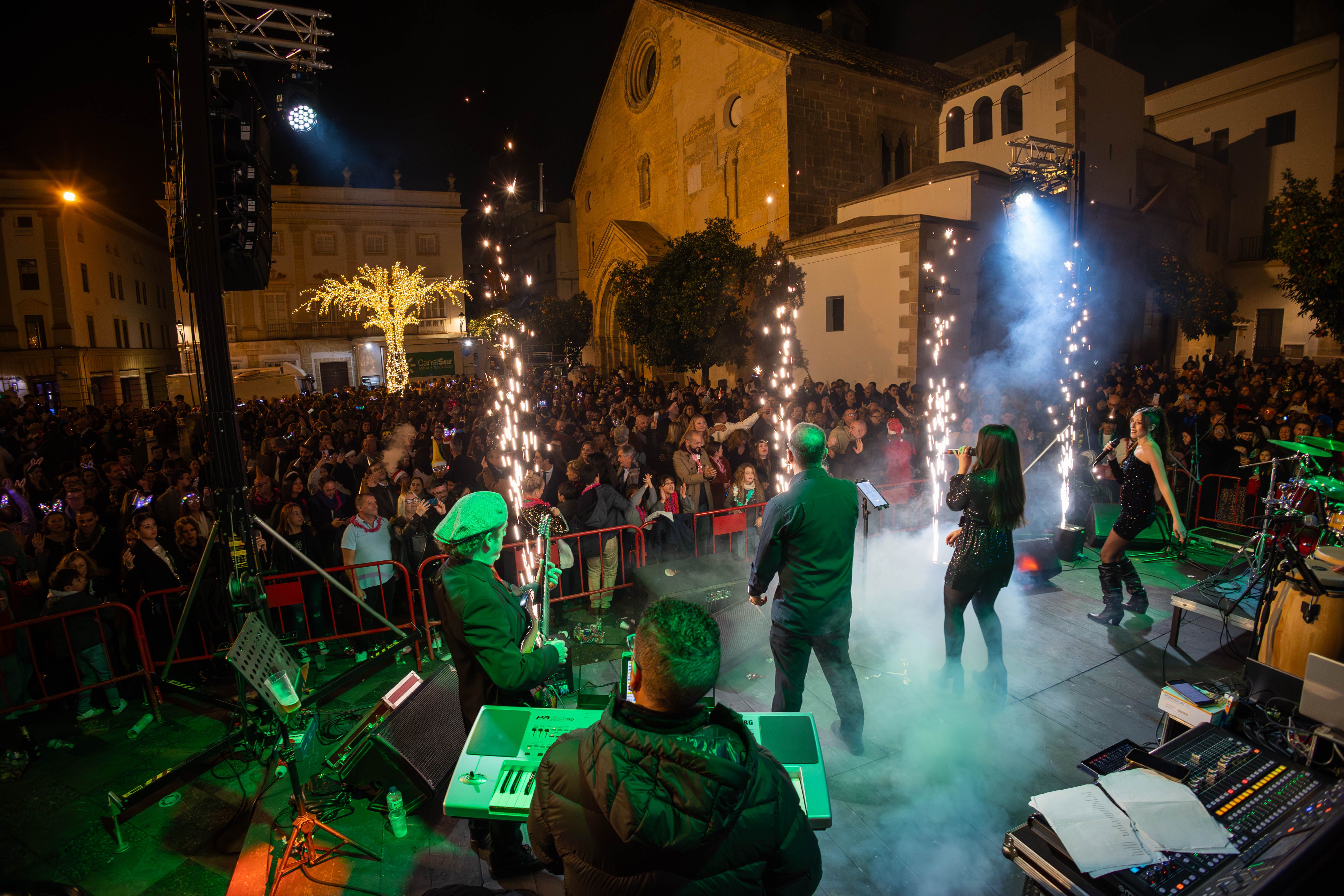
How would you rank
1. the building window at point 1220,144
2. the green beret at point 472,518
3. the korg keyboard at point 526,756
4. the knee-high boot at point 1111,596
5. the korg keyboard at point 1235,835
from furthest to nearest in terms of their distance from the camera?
the building window at point 1220,144 < the knee-high boot at point 1111,596 < the green beret at point 472,518 < the korg keyboard at point 526,756 < the korg keyboard at point 1235,835

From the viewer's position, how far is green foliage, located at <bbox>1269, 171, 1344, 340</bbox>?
16891mm

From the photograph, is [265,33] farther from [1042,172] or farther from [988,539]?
[1042,172]

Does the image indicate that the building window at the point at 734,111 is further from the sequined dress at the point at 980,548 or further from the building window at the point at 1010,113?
the sequined dress at the point at 980,548

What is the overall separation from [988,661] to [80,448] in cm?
1465

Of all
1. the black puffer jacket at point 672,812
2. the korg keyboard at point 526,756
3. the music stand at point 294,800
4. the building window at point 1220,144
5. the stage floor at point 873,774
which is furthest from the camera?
the building window at point 1220,144

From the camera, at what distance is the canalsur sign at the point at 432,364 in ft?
104

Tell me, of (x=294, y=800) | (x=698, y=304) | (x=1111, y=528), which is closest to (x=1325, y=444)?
(x=1111, y=528)

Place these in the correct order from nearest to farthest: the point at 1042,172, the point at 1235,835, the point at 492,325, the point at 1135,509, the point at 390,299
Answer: the point at 1235,835 < the point at 1135,509 < the point at 1042,172 < the point at 390,299 < the point at 492,325

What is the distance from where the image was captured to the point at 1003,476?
4223mm

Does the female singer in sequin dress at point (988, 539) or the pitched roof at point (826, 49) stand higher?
the pitched roof at point (826, 49)

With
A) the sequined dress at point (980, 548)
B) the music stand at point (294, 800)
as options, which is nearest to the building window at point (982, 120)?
the sequined dress at point (980, 548)

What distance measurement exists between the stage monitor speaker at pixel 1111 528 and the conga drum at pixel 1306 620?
3.33m

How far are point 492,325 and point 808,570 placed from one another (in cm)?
3909

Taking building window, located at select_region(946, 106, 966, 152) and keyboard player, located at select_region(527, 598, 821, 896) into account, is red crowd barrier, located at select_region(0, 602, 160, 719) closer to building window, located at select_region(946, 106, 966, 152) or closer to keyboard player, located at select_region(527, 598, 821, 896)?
keyboard player, located at select_region(527, 598, 821, 896)
